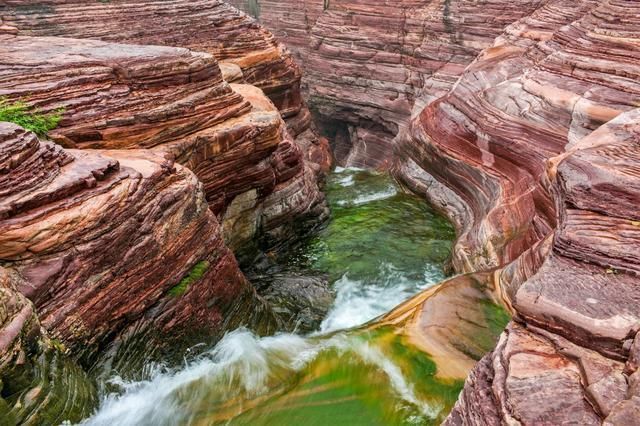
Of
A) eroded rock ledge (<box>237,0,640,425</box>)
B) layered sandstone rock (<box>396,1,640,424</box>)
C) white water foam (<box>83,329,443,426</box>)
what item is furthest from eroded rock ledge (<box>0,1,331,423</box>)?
layered sandstone rock (<box>396,1,640,424</box>)

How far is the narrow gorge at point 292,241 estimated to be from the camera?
505cm

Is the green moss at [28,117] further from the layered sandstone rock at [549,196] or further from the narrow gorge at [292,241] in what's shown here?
the layered sandstone rock at [549,196]

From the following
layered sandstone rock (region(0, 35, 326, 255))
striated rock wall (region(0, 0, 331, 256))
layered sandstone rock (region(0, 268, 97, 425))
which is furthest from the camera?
striated rock wall (region(0, 0, 331, 256))

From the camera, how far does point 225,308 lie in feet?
26.8

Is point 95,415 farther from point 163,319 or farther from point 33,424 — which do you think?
point 163,319

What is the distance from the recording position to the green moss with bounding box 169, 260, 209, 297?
727 cm

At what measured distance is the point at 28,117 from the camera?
25.6 feet

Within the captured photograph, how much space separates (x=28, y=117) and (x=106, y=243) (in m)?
3.09

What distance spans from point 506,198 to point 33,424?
9.57 m

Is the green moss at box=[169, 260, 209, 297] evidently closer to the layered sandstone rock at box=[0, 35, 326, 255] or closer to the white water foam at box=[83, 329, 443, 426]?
the white water foam at box=[83, 329, 443, 426]

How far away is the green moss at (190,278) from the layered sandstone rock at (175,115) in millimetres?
2350

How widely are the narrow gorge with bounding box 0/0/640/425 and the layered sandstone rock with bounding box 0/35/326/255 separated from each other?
0.05 m

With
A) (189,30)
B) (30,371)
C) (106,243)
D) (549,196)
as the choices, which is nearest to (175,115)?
(106,243)

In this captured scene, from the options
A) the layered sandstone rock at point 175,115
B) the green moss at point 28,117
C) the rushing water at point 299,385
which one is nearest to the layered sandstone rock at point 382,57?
the layered sandstone rock at point 175,115
